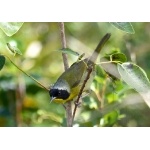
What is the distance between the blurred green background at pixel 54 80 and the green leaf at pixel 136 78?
0.20 m

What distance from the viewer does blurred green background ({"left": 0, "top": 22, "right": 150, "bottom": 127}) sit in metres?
1.65

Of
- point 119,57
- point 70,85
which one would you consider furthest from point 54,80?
point 119,57

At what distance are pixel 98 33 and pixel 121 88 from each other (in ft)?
4.62

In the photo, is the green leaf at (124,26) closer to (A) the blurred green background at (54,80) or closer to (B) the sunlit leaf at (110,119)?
(A) the blurred green background at (54,80)

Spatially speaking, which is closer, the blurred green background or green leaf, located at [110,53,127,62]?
green leaf, located at [110,53,127,62]

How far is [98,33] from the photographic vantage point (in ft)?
9.64

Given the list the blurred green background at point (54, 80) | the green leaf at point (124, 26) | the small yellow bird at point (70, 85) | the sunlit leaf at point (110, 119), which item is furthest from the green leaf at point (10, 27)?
the sunlit leaf at point (110, 119)

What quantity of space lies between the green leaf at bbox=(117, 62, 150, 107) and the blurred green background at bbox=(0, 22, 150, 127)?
200 mm

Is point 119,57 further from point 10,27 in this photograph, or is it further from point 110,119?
point 110,119

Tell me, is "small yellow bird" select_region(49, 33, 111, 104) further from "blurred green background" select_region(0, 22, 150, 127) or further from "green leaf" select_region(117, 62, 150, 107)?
"green leaf" select_region(117, 62, 150, 107)

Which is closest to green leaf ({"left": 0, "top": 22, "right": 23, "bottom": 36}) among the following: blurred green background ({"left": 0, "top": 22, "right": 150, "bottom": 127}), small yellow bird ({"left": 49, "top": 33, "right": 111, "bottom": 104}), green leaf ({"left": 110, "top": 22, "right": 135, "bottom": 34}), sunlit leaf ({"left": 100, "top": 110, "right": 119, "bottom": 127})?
blurred green background ({"left": 0, "top": 22, "right": 150, "bottom": 127})

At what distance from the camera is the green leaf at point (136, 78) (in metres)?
1.08
